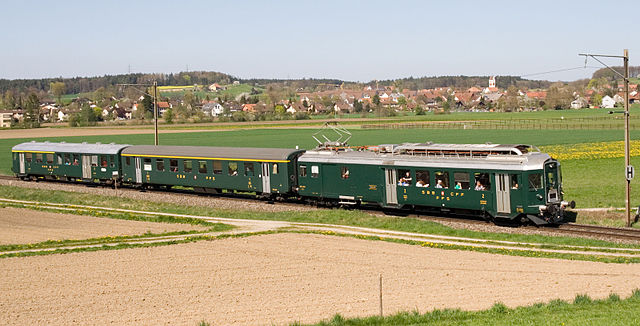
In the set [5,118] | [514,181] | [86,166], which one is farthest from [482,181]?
[5,118]

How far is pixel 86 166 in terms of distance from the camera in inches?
2083

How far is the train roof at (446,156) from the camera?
30.3 metres

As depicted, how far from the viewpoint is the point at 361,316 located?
1714 cm

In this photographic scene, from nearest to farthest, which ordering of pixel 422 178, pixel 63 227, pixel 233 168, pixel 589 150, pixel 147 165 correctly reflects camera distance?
pixel 422 178 < pixel 63 227 < pixel 233 168 < pixel 147 165 < pixel 589 150

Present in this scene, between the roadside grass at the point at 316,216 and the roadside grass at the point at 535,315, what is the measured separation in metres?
10.2

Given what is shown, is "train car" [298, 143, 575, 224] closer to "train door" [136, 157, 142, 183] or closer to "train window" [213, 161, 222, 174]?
"train window" [213, 161, 222, 174]

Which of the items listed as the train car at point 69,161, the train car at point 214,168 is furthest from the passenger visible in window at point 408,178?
the train car at point 69,161

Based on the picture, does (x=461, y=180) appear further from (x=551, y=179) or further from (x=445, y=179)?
(x=551, y=179)

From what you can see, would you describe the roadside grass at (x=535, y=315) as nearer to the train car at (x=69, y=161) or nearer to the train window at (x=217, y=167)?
the train window at (x=217, y=167)

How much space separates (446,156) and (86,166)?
98.8 ft

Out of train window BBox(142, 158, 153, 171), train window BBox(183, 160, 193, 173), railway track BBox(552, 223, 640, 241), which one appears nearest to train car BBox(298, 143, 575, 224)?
railway track BBox(552, 223, 640, 241)

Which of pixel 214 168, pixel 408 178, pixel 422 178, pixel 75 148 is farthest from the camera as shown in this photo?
pixel 75 148

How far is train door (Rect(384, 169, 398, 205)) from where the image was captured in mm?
34312

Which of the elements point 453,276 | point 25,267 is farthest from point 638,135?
point 25,267
